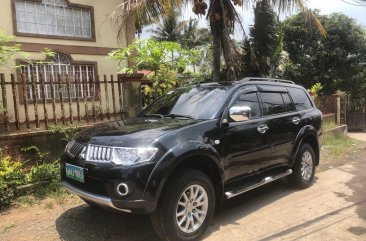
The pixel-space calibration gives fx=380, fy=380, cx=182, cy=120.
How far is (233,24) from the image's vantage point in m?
9.52

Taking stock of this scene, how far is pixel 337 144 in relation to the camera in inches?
464

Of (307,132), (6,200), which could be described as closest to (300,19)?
(307,132)

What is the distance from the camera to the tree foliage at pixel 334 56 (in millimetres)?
20875

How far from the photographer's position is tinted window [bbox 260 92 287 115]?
5.68 m

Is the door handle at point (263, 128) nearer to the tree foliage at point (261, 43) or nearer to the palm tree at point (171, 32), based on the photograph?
the tree foliage at point (261, 43)

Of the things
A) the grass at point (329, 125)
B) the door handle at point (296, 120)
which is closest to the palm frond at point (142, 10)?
the door handle at point (296, 120)

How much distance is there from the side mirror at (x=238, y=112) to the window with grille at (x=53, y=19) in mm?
9381

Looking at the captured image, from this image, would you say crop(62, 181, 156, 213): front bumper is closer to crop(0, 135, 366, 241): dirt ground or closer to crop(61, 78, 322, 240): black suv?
crop(61, 78, 322, 240): black suv

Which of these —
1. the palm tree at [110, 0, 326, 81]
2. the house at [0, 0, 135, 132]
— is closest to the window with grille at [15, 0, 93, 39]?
the house at [0, 0, 135, 132]

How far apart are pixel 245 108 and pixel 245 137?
42 cm

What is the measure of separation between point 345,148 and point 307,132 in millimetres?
5436

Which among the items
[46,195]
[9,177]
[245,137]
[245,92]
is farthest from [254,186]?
[9,177]

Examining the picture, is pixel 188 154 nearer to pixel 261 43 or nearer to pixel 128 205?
pixel 128 205

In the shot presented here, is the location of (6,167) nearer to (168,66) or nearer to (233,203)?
(233,203)
